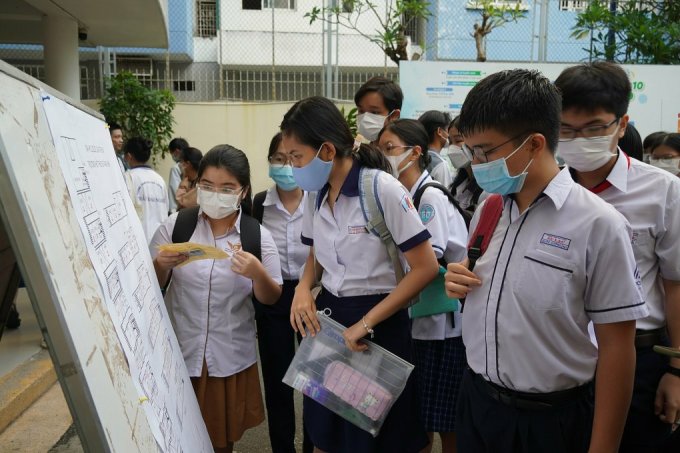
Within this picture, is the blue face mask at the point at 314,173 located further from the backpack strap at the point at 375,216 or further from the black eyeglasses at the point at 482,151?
the black eyeglasses at the point at 482,151

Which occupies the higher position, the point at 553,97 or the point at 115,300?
the point at 553,97

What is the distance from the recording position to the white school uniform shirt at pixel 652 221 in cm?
195

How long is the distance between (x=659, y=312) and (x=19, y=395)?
11.5 feet

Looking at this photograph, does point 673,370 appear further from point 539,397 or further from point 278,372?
point 278,372

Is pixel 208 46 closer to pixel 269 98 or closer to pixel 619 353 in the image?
pixel 269 98

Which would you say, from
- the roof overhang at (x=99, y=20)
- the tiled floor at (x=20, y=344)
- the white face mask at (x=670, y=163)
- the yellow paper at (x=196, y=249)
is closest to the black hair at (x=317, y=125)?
the yellow paper at (x=196, y=249)

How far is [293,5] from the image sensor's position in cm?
1443

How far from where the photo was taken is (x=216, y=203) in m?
2.63

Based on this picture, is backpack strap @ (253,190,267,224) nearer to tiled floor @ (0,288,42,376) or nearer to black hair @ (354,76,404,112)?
black hair @ (354,76,404,112)

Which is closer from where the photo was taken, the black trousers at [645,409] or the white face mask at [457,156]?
the black trousers at [645,409]

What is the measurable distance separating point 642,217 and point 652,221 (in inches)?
1.3

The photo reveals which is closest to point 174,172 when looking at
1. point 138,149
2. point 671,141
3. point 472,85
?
point 138,149

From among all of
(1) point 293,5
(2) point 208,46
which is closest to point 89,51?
(2) point 208,46

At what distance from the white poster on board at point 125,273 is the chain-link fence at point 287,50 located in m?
6.31
